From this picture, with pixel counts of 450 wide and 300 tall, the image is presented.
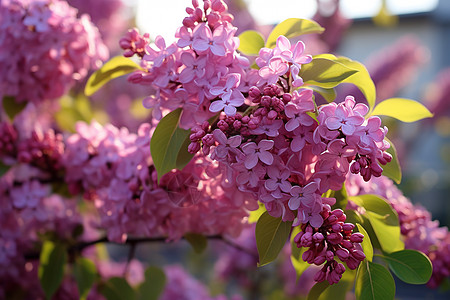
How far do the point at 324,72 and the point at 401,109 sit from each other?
0.14 metres

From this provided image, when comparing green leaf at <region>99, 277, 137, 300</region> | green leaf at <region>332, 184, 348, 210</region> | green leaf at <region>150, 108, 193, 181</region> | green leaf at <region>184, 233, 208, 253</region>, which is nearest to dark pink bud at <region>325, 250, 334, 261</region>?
green leaf at <region>332, 184, 348, 210</region>

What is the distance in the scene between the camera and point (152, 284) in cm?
97

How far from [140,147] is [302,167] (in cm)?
27

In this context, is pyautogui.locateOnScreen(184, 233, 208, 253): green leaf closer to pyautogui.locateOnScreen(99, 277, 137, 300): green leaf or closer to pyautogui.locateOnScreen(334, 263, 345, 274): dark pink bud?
pyautogui.locateOnScreen(99, 277, 137, 300): green leaf

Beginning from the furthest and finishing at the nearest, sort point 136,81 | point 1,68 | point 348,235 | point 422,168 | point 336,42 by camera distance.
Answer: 1. point 422,168
2. point 336,42
3. point 1,68
4. point 136,81
5. point 348,235

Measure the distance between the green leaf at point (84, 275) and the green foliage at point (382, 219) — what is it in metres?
0.51

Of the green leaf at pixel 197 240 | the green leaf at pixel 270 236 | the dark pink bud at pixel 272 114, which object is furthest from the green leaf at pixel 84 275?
the dark pink bud at pixel 272 114

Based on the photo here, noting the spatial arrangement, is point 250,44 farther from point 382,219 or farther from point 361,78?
point 382,219

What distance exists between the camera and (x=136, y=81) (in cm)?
64

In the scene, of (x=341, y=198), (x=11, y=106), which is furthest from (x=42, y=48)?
(x=341, y=198)

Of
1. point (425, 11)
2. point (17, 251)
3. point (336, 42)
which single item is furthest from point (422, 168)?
point (17, 251)

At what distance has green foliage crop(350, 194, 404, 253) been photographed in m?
0.61

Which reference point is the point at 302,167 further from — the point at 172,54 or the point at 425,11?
the point at 425,11

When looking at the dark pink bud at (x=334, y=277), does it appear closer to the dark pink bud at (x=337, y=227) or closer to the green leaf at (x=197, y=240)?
the dark pink bud at (x=337, y=227)
